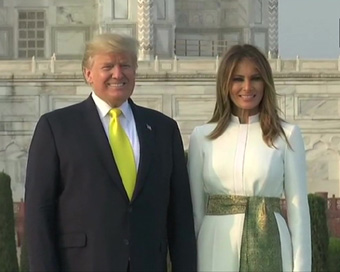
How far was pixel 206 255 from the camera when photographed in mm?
5449

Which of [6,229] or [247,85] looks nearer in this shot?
[247,85]

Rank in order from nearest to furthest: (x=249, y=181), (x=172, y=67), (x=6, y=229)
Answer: (x=249, y=181)
(x=6, y=229)
(x=172, y=67)

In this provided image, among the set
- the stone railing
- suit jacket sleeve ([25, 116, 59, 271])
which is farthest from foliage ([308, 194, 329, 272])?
the stone railing

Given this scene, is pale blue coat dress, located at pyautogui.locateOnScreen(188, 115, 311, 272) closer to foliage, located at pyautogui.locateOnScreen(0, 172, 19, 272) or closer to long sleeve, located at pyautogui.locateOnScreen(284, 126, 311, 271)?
long sleeve, located at pyautogui.locateOnScreen(284, 126, 311, 271)

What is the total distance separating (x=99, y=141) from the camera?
5.25 meters

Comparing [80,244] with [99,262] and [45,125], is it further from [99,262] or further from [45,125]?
[45,125]

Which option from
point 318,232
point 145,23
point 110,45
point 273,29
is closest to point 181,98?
point 145,23

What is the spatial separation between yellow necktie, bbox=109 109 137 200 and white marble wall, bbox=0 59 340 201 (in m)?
14.7

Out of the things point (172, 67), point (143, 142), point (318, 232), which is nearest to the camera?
point (143, 142)

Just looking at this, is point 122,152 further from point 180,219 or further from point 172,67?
point 172,67

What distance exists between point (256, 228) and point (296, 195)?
26cm

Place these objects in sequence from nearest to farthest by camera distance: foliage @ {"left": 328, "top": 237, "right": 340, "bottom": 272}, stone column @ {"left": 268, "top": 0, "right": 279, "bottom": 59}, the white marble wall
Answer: foliage @ {"left": 328, "top": 237, "right": 340, "bottom": 272} → the white marble wall → stone column @ {"left": 268, "top": 0, "right": 279, "bottom": 59}

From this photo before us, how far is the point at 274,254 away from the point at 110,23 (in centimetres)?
1868

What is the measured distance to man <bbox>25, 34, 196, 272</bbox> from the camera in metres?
5.18
